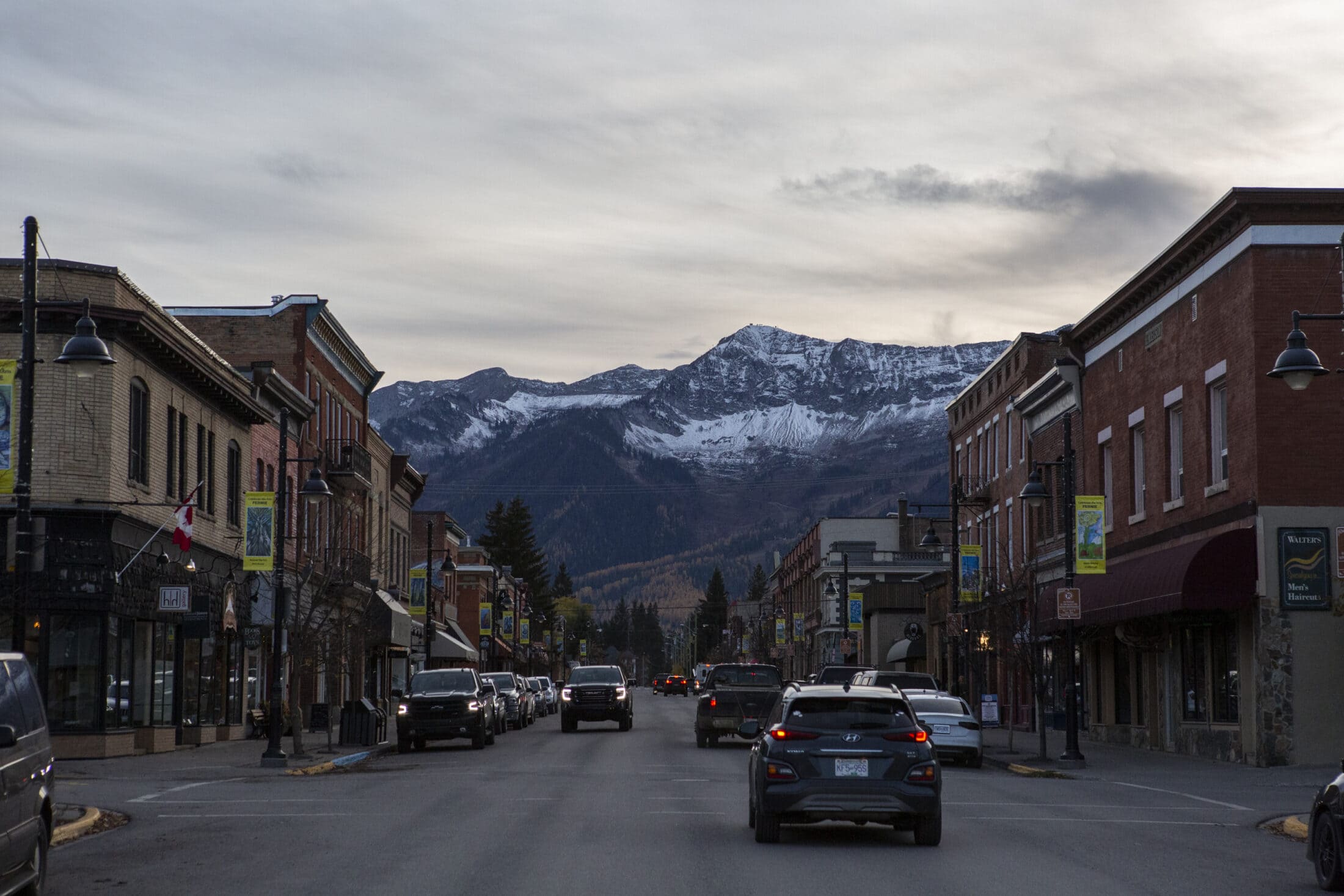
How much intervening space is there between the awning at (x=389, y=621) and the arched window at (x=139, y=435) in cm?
1577

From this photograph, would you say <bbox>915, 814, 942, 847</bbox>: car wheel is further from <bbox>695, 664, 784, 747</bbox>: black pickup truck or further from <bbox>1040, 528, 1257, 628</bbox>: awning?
<bbox>695, 664, 784, 747</bbox>: black pickup truck

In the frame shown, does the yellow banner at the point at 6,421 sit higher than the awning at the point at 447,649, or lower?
higher

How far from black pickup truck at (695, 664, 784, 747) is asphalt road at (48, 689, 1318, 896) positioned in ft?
33.5

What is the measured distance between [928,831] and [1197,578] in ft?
55.6

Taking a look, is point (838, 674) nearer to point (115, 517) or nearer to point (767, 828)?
point (115, 517)

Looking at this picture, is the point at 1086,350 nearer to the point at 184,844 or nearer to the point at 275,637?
the point at 275,637

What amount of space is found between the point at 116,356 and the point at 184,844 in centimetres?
1868

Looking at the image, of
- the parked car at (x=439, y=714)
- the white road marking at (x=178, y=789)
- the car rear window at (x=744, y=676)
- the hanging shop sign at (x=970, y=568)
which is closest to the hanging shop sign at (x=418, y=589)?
the hanging shop sign at (x=970, y=568)

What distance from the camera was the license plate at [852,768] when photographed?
16.2 meters

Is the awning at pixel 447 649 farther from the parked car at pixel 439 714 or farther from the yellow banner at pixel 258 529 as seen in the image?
the yellow banner at pixel 258 529

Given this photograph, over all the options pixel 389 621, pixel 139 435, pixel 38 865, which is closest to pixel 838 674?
pixel 139 435

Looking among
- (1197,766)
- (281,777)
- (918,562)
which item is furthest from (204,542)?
(918,562)

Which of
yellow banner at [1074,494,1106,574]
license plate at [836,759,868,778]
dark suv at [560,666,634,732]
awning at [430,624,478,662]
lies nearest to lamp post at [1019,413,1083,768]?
yellow banner at [1074,494,1106,574]

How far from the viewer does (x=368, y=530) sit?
6525 centimetres
